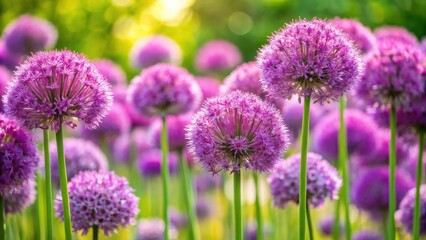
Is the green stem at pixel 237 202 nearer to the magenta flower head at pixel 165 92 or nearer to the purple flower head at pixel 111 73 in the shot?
the magenta flower head at pixel 165 92

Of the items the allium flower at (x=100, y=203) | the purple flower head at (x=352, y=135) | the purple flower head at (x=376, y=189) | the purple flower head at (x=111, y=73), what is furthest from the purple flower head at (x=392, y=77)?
the purple flower head at (x=111, y=73)

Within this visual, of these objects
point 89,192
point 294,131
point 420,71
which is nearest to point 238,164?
point 89,192

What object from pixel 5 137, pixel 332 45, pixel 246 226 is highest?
pixel 332 45

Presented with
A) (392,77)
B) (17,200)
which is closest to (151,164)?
(17,200)

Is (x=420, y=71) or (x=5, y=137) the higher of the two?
(x=420, y=71)

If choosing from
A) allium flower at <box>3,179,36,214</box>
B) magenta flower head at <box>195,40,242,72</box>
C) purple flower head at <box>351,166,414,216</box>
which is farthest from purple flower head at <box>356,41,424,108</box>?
magenta flower head at <box>195,40,242,72</box>

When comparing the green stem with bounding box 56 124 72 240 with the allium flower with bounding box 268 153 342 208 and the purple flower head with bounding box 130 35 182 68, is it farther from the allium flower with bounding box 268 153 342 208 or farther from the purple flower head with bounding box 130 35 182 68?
the purple flower head with bounding box 130 35 182 68

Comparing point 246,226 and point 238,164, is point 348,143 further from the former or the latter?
point 238,164

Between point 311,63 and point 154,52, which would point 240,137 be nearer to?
point 311,63
